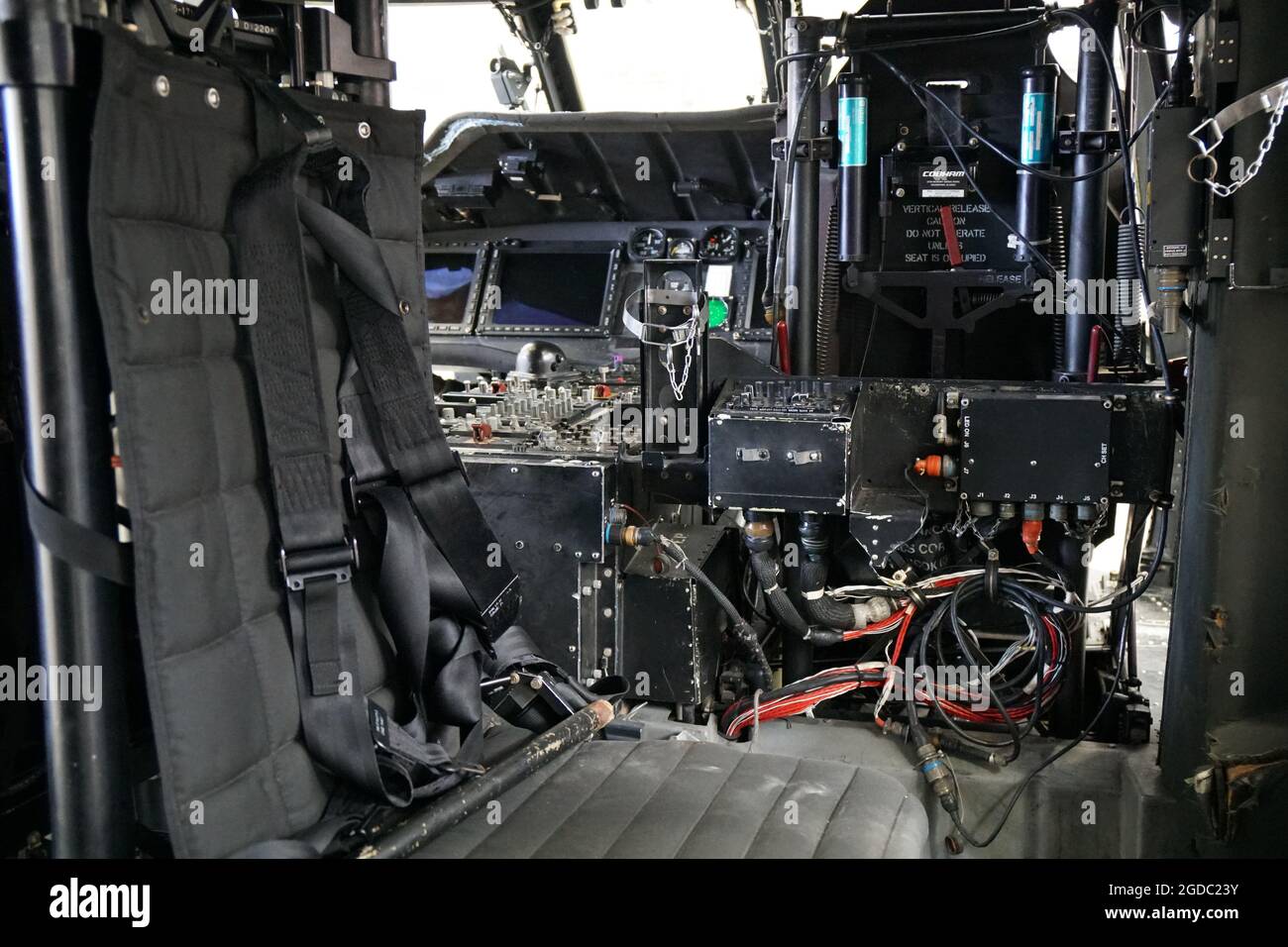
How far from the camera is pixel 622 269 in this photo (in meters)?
4.81

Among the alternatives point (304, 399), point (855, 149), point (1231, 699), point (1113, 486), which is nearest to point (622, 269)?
point (855, 149)

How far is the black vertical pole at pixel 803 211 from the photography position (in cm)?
320

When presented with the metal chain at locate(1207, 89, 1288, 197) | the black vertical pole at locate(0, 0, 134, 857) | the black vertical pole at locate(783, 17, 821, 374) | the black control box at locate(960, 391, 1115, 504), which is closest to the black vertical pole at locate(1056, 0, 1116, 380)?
the black control box at locate(960, 391, 1115, 504)

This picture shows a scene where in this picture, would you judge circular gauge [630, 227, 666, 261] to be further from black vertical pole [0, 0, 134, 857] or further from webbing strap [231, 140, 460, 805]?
black vertical pole [0, 0, 134, 857]

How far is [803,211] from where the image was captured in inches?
129

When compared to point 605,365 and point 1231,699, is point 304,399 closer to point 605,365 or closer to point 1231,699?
point 1231,699

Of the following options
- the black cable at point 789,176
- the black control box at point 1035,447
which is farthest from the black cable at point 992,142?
the black control box at point 1035,447

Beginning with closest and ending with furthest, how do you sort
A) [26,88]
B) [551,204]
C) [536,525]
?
[26,88], [536,525], [551,204]

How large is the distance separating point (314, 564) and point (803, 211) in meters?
2.18

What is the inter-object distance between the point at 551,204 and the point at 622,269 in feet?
1.50

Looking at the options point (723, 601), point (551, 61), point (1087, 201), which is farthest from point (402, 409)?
point (551, 61)

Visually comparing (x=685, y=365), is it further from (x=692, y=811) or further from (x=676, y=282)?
(x=692, y=811)
